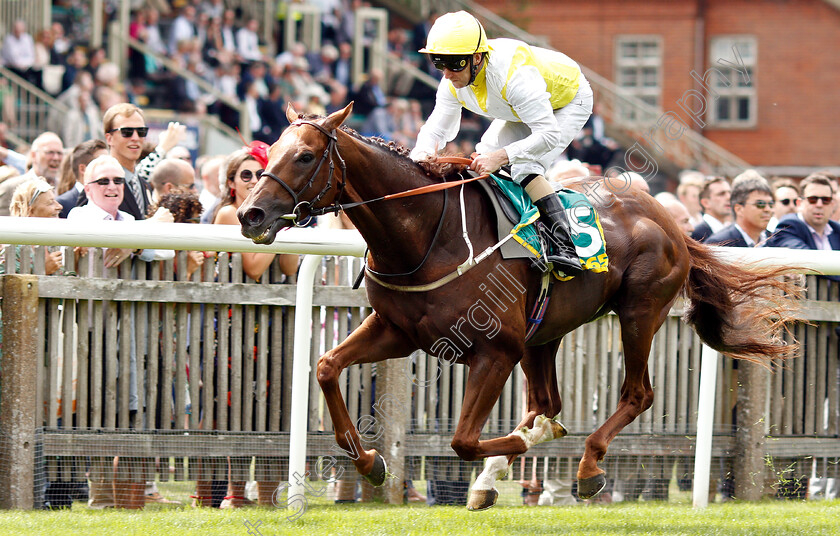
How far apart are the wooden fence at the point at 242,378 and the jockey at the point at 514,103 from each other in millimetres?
1170

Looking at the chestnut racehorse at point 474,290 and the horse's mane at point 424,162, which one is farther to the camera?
the horse's mane at point 424,162

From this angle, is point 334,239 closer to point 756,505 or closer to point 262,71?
point 756,505

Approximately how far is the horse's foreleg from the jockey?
31.3 inches

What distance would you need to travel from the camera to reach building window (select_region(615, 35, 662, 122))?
23812 mm

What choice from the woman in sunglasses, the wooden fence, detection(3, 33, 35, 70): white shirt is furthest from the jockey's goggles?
detection(3, 33, 35, 70): white shirt

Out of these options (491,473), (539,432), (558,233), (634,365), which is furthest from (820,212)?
(491,473)

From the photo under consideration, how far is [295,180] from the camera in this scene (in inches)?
159

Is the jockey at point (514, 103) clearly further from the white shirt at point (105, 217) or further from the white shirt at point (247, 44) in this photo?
the white shirt at point (247, 44)

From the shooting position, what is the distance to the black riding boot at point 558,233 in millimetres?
4797

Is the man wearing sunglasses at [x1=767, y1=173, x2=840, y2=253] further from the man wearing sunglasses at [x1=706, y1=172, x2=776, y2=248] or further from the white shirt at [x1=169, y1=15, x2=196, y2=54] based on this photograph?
the white shirt at [x1=169, y1=15, x2=196, y2=54]

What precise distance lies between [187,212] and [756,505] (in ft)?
11.6

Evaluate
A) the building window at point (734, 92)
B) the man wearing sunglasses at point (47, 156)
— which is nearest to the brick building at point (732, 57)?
the building window at point (734, 92)

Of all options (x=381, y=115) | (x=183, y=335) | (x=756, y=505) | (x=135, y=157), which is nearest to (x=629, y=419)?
(x=756, y=505)

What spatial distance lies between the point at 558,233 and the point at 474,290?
0.59m
